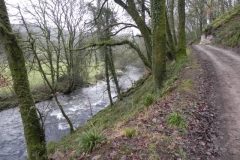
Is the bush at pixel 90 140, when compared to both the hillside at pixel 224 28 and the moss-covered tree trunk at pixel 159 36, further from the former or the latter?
the hillside at pixel 224 28

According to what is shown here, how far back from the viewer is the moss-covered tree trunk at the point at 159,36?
22.9 ft

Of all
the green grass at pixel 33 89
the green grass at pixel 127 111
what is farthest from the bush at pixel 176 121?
the green grass at pixel 33 89

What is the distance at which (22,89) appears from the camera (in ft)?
16.5

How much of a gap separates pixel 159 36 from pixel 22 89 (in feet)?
15.9

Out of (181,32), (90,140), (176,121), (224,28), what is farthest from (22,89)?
(224,28)

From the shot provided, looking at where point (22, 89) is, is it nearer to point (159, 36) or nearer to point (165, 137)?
point (165, 137)

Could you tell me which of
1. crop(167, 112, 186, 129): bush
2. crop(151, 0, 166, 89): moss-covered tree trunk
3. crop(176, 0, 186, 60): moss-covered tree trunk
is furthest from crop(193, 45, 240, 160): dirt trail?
crop(176, 0, 186, 60): moss-covered tree trunk

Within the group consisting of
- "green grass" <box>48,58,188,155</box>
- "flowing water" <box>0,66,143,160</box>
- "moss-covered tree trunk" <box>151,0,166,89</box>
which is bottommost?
"flowing water" <box>0,66,143,160</box>

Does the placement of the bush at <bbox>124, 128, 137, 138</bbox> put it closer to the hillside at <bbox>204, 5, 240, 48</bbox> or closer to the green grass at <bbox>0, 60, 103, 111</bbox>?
the green grass at <bbox>0, 60, 103, 111</bbox>

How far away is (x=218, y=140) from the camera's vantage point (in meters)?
3.85

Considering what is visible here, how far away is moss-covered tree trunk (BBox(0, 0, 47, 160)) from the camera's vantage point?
187 inches

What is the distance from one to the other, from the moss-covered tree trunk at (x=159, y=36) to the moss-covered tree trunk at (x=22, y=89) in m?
4.48

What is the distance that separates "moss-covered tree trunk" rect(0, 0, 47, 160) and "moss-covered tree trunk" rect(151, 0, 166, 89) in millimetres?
4484

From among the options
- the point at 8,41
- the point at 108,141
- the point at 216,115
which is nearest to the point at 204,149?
the point at 216,115
